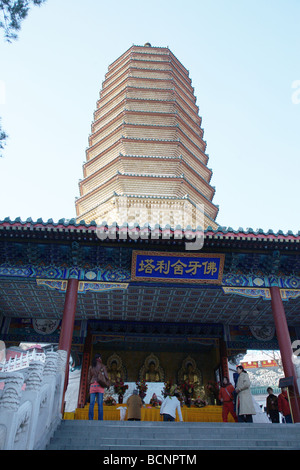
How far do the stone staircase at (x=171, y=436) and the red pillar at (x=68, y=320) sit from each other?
6.37 feet

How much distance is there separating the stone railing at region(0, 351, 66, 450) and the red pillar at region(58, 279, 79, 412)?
1.19 meters

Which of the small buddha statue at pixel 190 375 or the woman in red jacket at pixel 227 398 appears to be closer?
the woman in red jacket at pixel 227 398

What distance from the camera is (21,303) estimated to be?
10.3 meters

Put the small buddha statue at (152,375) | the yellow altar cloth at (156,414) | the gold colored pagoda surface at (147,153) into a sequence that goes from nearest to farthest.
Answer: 1. the yellow altar cloth at (156,414)
2. the small buddha statue at (152,375)
3. the gold colored pagoda surface at (147,153)

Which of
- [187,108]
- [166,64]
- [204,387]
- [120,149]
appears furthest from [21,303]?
[166,64]

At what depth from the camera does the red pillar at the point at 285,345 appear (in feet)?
23.1

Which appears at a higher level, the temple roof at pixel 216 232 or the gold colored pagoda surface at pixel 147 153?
the gold colored pagoda surface at pixel 147 153

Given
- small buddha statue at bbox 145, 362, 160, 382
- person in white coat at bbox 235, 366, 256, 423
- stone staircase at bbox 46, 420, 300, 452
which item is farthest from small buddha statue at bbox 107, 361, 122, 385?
stone staircase at bbox 46, 420, 300, 452

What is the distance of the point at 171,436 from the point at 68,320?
3551mm

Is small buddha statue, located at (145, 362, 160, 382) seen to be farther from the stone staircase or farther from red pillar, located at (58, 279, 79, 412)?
the stone staircase

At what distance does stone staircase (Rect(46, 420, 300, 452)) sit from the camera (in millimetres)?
4867

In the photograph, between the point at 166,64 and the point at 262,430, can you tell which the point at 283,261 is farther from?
the point at 166,64

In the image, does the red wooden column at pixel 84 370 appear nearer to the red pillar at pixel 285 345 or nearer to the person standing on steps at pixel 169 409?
the person standing on steps at pixel 169 409

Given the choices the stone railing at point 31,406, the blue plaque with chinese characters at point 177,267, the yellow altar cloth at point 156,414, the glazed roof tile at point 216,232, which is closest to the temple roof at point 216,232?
the glazed roof tile at point 216,232
